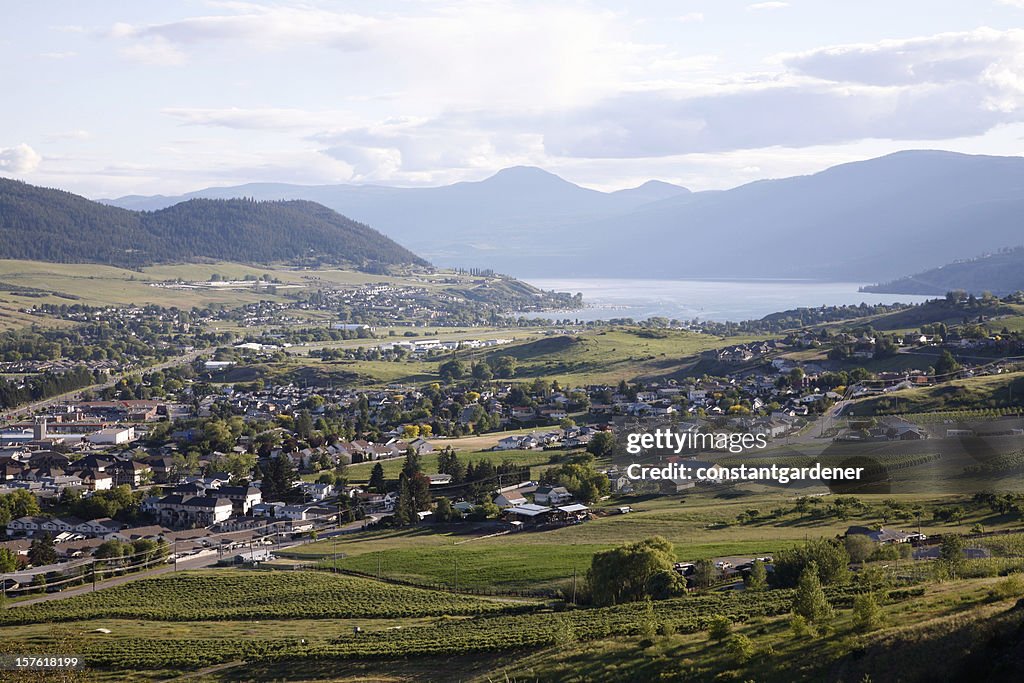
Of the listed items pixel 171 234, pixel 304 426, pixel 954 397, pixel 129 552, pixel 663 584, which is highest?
pixel 171 234

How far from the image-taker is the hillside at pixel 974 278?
152500 mm

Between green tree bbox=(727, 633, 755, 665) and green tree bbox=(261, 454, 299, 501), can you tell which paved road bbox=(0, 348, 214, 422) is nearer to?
green tree bbox=(261, 454, 299, 501)

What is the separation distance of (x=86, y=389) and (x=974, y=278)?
134216mm

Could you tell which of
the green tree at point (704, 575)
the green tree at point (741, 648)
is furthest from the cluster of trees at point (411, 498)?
the green tree at point (741, 648)

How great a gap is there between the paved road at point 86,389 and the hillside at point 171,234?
68.4 meters

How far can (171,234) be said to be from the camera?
589ft

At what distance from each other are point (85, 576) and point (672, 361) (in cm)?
4691

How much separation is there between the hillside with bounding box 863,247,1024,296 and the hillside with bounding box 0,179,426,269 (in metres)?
83.1

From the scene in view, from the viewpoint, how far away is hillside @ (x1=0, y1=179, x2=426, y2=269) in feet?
507

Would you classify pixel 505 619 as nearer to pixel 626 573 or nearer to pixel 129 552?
pixel 626 573

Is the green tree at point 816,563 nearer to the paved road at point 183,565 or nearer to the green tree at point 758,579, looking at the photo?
the green tree at point 758,579

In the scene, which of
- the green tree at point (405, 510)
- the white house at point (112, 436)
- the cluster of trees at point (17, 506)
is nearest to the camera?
the green tree at point (405, 510)

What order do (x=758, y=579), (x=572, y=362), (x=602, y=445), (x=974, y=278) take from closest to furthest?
(x=758, y=579) → (x=602, y=445) → (x=572, y=362) → (x=974, y=278)

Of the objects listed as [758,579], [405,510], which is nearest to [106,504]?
[405,510]
